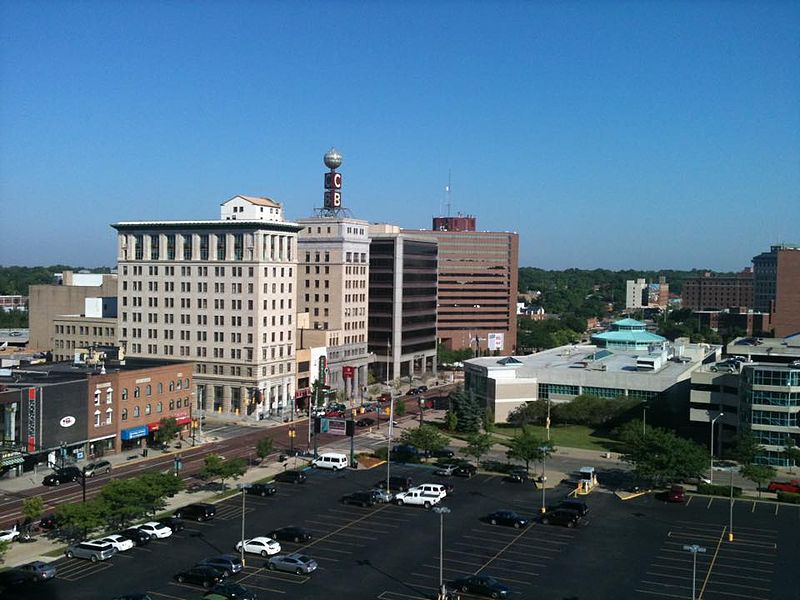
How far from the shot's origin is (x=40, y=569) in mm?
50312

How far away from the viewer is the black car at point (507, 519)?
62.5m

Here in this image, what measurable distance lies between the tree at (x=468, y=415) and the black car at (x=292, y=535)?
4745 centimetres

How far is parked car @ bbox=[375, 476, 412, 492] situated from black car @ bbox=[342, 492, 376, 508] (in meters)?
3.88

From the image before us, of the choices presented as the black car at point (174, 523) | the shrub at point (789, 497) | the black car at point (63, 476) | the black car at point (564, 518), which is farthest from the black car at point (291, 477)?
the shrub at point (789, 497)

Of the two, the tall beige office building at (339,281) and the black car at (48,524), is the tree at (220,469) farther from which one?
the tall beige office building at (339,281)

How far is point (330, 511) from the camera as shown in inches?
2623

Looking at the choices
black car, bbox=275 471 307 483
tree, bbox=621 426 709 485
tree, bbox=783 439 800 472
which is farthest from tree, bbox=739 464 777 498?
black car, bbox=275 471 307 483

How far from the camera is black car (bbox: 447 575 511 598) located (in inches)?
1875

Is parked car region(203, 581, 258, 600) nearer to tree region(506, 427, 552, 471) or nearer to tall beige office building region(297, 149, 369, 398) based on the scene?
tree region(506, 427, 552, 471)

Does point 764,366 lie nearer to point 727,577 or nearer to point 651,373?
point 651,373

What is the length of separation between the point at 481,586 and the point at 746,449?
4140 cm

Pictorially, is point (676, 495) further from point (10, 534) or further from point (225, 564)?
point (10, 534)

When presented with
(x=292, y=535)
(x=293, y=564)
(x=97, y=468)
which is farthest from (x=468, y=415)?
(x=293, y=564)

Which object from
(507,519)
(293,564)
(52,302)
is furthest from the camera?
(52,302)
